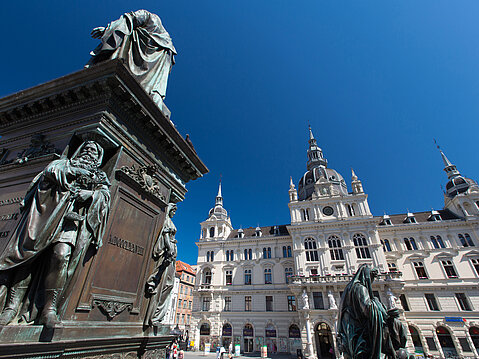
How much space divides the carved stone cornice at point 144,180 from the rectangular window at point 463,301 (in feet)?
129

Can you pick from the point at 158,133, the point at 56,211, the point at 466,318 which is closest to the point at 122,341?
the point at 56,211

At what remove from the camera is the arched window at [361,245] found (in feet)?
100

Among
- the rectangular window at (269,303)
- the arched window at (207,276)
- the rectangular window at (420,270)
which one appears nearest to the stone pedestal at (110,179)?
the rectangular window at (269,303)

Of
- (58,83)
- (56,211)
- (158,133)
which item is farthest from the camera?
(158,133)

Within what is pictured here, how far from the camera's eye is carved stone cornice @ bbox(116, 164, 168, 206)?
13.5 ft

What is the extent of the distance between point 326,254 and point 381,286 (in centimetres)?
699

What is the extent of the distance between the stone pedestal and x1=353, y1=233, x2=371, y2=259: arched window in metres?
32.6

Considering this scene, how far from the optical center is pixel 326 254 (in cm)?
3161

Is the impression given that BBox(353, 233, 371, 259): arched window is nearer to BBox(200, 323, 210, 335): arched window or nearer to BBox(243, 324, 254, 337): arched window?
BBox(243, 324, 254, 337): arched window

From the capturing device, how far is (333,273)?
98.8 feet

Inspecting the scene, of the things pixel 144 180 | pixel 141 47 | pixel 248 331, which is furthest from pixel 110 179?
pixel 248 331

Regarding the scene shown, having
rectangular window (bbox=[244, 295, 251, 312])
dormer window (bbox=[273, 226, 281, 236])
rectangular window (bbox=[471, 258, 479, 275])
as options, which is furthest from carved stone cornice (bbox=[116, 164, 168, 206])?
rectangular window (bbox=[471, 258, 479, 275])

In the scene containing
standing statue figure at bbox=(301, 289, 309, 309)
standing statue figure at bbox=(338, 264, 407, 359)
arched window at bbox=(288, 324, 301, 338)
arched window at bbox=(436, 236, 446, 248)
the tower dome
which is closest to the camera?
standing statue figure at bbox=(338, 264, 407, 359)

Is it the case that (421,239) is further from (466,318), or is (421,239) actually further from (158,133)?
(158,133)
